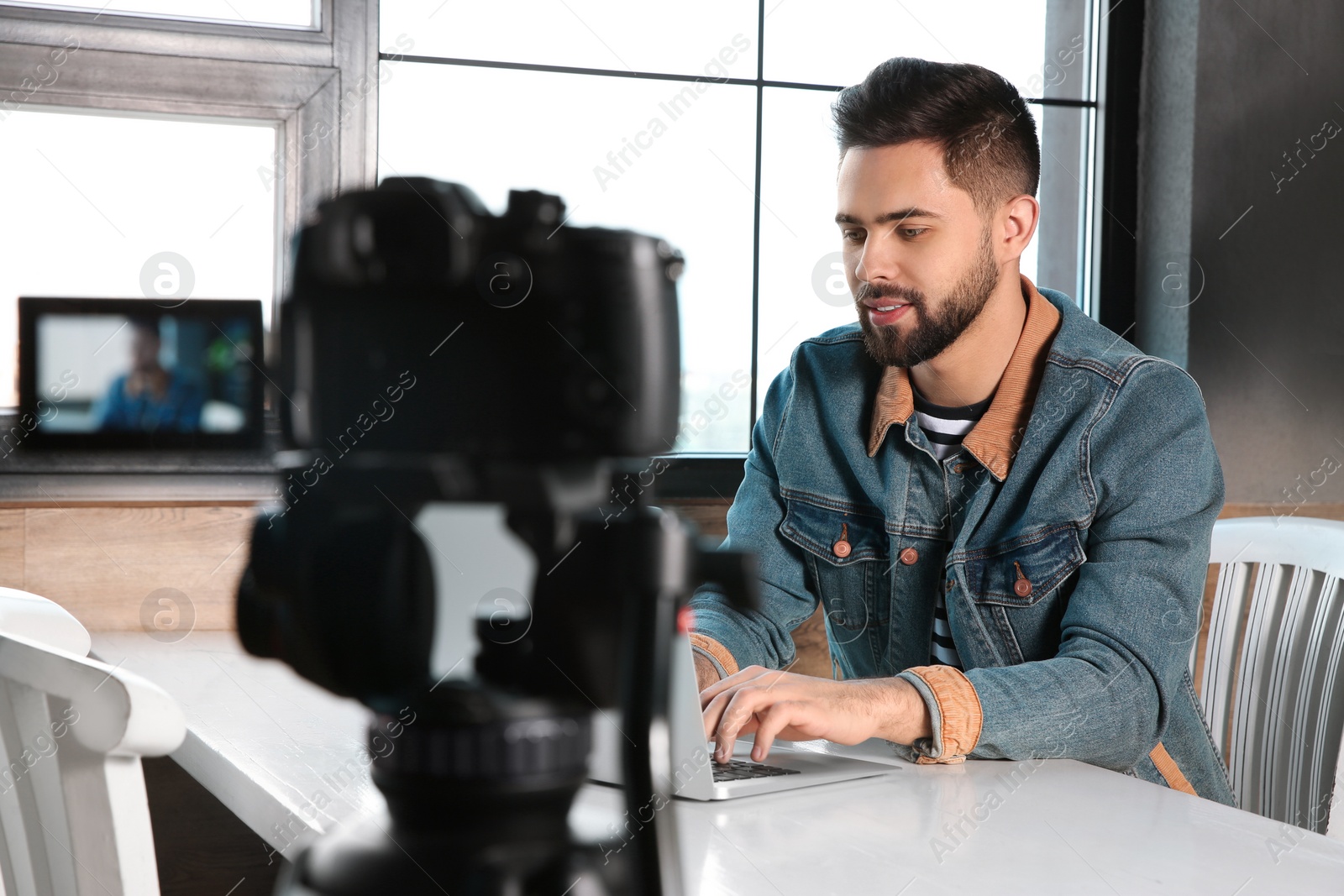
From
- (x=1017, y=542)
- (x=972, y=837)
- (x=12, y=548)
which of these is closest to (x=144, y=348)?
(x=972, y=837)

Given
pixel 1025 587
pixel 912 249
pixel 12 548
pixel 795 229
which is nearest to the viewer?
pixel 1025 587

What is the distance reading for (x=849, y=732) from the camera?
0.91m

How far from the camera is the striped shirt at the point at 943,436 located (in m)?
1.28

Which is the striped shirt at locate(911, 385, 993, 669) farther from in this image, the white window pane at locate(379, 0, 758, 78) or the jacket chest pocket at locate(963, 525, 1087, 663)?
the white window pane at locate(379, 0, 758, 78)

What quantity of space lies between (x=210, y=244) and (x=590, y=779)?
128 mm

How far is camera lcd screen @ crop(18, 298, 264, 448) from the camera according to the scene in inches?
6.0

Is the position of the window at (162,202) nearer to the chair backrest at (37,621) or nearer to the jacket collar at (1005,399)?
the chair backrest at (37,621)

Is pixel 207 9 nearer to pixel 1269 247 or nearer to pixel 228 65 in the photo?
pixel 228 65

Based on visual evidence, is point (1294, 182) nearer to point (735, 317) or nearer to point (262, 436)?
point (735, 317)

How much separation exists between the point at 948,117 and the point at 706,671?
26.2 inches

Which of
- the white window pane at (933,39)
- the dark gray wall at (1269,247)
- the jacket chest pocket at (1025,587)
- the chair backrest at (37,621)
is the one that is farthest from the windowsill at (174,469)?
the dark gray wall at (1269,247)

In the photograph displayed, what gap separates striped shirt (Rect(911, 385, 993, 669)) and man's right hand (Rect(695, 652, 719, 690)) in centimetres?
32

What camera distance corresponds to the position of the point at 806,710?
890 mm

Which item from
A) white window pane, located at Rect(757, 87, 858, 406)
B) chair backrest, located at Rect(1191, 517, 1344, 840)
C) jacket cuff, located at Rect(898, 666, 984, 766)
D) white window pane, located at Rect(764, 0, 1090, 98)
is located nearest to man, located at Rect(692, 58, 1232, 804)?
jacket cuff, located at Rect(898, 666, 984, 766)
